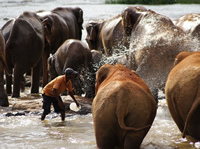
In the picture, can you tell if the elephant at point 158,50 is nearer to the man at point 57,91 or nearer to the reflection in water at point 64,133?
the reflection in water at point 64,133

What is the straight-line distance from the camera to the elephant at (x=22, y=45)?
13477 millimetres

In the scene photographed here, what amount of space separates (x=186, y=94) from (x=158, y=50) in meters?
3.35

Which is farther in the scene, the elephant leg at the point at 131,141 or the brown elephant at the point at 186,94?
the brown elephant at the point at 186,94

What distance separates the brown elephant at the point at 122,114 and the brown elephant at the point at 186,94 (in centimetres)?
64

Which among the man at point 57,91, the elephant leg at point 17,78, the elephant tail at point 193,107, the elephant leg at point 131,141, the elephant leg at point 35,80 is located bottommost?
the elephant leg at point 35,80

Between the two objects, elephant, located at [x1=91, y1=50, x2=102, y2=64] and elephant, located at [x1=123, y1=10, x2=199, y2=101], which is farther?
elephant, located at [x1=91, y1=50, x2=102, y2=64]

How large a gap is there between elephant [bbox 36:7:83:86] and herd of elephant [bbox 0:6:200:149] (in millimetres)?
31

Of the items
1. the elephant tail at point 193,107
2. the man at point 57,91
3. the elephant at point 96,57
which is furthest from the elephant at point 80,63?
the elephant tail at point 193,107

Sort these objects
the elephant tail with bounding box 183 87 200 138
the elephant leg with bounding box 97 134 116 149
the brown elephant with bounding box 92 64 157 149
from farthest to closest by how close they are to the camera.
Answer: the elephant tail with bounding box 183 87 200 138, the elephant leg with bounding box 97 134 116 149, the brown elephant with bounding box 92 64 157 149

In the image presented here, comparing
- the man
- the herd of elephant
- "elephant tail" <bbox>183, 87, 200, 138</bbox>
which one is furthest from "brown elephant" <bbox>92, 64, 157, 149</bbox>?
the man

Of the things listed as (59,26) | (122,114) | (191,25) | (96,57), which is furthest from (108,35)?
(122,114)

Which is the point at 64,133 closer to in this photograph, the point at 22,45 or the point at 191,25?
the point at 191,25

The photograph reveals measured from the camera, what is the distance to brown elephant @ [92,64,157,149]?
21.0ft

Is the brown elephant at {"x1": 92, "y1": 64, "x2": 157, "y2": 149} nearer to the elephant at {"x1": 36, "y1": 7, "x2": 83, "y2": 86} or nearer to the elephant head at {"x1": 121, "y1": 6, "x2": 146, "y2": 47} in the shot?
the elephant head at {"x1": 121, "y1": 6, "x2": 146, "y2": 47}
